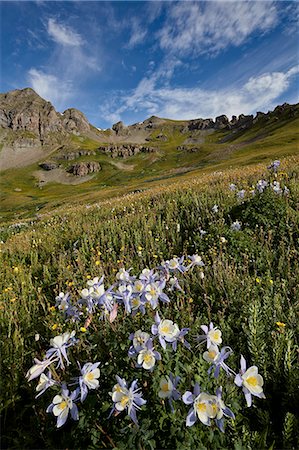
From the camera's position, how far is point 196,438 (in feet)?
5.77

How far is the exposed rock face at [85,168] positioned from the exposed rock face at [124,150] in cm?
2208

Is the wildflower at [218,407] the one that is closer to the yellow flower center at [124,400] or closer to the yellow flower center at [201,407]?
the yellow flower center at [201,407]

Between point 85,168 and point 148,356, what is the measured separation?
154 m

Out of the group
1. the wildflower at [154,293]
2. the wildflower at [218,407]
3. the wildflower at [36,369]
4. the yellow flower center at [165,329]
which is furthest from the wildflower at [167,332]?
the wildflower at [36,369]

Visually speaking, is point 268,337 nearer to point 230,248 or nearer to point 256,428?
point 256,428

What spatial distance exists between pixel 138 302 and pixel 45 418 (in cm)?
125

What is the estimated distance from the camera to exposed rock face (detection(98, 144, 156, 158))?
6798 inches

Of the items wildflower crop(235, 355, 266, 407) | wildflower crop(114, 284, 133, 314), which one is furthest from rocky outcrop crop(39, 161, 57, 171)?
wildflower crop(235, 355, 266, 407)

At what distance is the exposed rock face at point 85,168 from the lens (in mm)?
147250

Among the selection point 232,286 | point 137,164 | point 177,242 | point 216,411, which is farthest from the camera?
A: point 137,164

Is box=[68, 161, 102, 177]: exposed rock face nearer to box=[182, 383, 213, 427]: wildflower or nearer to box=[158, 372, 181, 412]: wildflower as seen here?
box=[158, 372, 181, 412]: wildflower

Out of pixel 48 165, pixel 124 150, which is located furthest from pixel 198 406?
pixel 48 165

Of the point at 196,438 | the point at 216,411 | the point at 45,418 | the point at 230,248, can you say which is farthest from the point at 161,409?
the point at 230,248

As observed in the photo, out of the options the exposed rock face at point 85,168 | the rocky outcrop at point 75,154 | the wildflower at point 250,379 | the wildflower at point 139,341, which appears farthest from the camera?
the rocky outcrop at point 75,154
